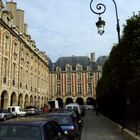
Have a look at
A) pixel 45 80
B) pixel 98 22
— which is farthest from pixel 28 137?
pixel 45 80

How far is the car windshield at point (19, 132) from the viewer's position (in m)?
7.82

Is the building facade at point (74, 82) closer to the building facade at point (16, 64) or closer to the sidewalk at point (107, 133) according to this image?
the building facade at point (16, 64)

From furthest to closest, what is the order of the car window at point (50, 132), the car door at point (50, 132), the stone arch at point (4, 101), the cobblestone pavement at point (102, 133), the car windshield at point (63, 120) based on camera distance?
the stone arch at point (4, 101)
the cobblestone pavement at point (102, 133)
the car windshield at point (63, 120)
the car window at point (50, 132)
the car door at point (50, 132)

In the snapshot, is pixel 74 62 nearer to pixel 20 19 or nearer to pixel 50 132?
pixel 20 19

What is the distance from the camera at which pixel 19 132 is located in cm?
795

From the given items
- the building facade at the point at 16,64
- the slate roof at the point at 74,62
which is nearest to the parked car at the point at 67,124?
the building facade at the point at 16,64

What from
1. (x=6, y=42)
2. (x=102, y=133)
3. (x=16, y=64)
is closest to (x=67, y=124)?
(x=102, y=133)

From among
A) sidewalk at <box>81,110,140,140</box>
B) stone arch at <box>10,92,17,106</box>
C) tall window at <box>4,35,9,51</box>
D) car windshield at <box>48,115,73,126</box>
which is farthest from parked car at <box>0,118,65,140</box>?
stone arch at <box>10,92,17,106</box>

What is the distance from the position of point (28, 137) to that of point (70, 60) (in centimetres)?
10302

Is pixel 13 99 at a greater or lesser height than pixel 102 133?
greater

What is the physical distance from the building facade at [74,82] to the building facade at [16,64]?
2994 cm

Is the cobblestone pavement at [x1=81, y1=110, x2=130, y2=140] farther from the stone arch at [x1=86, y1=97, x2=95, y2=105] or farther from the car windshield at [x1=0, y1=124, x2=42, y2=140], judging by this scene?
the stone arch at [x1=86, y1=97, x2=95, y2=105]

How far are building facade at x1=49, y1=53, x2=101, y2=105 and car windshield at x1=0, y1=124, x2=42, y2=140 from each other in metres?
98.2

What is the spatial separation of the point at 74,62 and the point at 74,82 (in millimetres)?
6240
